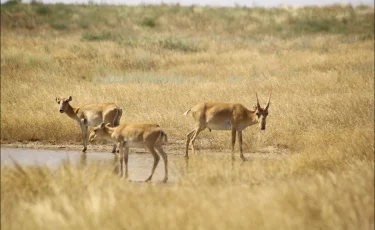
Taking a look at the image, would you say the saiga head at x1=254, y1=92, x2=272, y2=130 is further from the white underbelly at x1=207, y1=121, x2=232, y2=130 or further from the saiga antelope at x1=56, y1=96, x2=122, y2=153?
the saiga antelope at x1=56, y1=96, x2=122, y2=153

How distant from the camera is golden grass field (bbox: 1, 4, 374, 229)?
26.0 feet

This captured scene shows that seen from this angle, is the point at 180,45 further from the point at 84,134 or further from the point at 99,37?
the point at 84,134

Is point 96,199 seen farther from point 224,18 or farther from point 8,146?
point 224,18

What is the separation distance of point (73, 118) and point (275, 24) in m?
42.9

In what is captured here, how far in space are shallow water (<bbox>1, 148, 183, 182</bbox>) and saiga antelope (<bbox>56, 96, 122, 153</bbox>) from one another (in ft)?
1.96

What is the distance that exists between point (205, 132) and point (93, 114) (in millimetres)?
3348

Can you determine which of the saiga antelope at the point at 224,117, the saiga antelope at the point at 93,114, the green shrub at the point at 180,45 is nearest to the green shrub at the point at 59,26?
the green shrub at the point at 180,45

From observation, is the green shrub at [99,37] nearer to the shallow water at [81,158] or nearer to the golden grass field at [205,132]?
the golden grass field at [205,132]

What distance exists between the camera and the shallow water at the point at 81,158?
1354cm

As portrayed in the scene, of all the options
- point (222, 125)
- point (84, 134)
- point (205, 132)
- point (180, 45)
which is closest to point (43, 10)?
point (180, 45)

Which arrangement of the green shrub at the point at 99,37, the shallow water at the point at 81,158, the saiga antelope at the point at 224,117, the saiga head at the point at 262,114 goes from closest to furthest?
the shallow water at the point at 81,158 < the saiga head at the point at 262,114 < the saiga antelope at the point at 224,117 < the green shrub at the point at 99,37

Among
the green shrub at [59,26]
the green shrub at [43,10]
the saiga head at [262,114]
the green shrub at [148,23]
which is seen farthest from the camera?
the green shrub at [43,10]

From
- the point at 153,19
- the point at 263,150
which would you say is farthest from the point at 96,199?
the point at 153,19

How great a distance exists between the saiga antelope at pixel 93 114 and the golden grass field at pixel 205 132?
105cm
